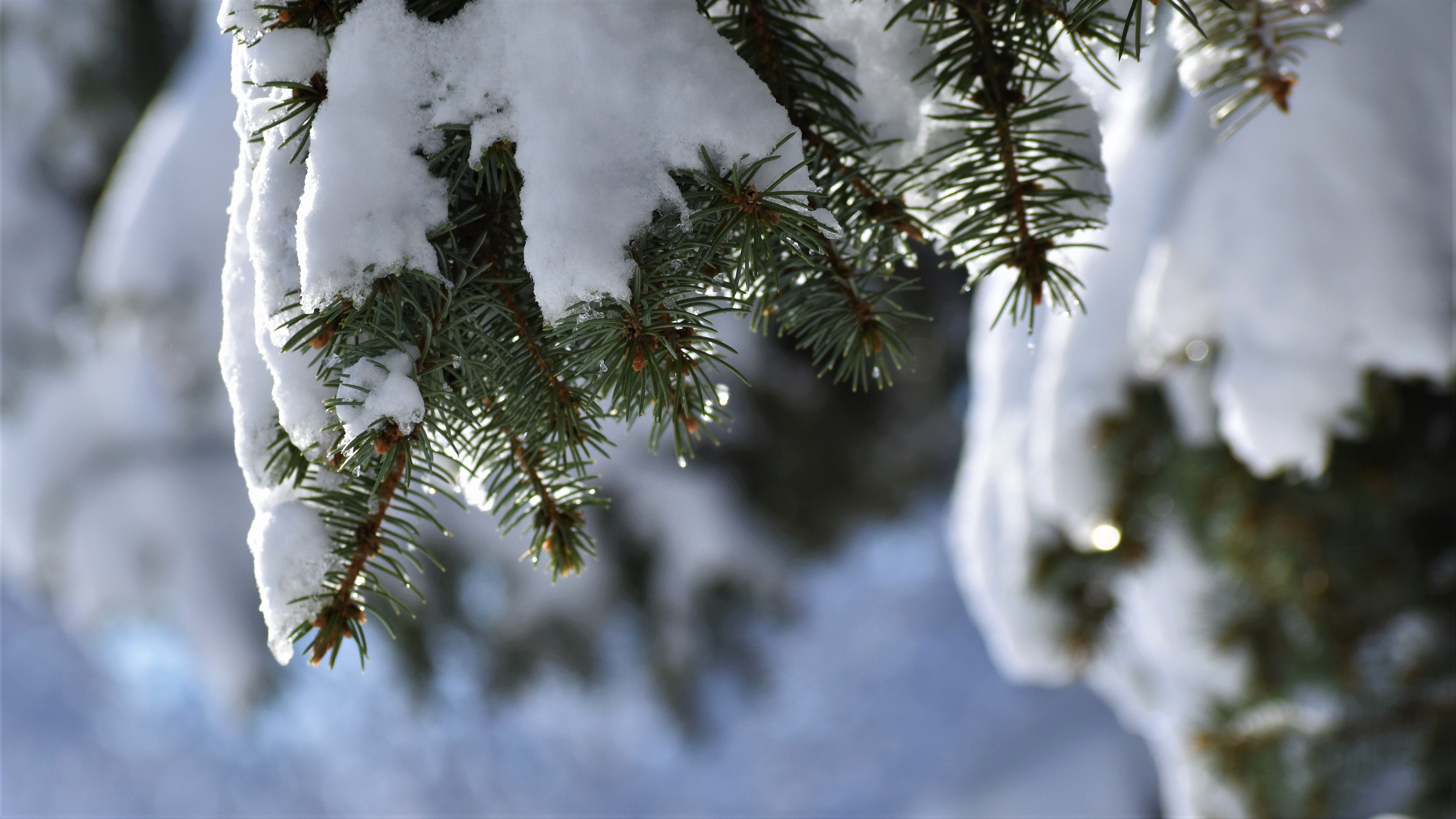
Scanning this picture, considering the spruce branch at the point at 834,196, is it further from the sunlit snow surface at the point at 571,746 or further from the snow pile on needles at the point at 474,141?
the sunlit snow surface at the point at 571,746

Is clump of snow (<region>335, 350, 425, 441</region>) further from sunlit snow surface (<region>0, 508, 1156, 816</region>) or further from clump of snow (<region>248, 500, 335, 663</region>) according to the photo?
Answer: sunlit snow surface (<region>0, 508, 1156, 816</region>)

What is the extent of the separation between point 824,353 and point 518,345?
26cm

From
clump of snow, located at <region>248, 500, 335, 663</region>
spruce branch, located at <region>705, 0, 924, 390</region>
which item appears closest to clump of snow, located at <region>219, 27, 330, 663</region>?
clump of snow, located at <region>248, 500, 335, 663</region>

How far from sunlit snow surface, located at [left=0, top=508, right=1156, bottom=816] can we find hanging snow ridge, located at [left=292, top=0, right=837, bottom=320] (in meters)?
3.65

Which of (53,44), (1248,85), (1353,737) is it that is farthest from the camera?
(53,44)

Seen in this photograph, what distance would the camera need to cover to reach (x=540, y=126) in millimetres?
507

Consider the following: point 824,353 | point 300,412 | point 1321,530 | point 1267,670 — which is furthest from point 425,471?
point 1267,670

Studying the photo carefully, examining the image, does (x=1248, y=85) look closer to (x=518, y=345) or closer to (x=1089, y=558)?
(x=518, y=345)

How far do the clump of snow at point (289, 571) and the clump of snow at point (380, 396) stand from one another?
114 millimetres

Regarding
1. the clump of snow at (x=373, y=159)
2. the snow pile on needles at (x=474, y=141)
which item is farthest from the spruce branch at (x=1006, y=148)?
the clump of snow at (x=373, y=159)

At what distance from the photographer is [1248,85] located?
87 centimetres

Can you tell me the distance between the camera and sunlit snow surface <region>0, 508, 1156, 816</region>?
5.44 m

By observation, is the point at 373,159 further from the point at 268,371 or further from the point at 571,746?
the point at 571,746

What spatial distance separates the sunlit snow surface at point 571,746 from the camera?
5.44 m
